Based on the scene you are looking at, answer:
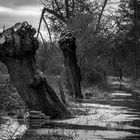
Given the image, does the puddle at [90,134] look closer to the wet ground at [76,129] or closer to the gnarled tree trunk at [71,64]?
the wet ground at [76,129]

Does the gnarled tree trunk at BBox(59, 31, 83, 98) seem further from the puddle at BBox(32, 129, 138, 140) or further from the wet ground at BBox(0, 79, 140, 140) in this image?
the puddle at BBox(32, 129, 138, 140)

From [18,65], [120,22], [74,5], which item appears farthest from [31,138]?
[120,22]

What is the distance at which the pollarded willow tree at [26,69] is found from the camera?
1077cm

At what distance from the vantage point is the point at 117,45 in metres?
54.7

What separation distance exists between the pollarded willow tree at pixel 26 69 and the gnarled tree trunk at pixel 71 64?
29.0 ft

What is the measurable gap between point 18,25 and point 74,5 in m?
34.6

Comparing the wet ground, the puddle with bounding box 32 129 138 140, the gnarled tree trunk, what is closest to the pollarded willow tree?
the wet ground

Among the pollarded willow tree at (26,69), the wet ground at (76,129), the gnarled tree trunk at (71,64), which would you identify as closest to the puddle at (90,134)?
the wet ground at (76,129)

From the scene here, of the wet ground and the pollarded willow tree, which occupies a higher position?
the pollarded willow tree

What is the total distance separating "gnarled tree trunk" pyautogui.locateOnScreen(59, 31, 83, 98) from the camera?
813 inches

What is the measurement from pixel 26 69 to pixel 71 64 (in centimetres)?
1052

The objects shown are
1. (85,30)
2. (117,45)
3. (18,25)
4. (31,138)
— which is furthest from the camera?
(117,45)

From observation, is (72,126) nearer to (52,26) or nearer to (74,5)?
(52,26)

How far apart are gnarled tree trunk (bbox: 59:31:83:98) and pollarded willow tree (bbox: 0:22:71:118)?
8.85 meters
